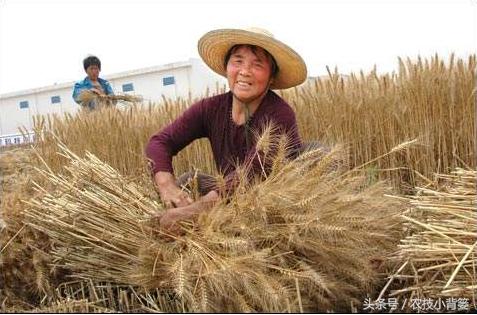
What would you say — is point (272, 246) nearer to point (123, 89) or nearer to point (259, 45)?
point (259, 45)

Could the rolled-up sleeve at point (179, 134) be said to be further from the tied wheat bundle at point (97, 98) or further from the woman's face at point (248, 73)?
the tied wheat bundle at point (97, 98)

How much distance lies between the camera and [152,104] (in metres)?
3.61

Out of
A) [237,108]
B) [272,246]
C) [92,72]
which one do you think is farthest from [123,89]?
[272,246]

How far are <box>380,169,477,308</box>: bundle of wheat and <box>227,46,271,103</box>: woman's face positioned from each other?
0.63 m

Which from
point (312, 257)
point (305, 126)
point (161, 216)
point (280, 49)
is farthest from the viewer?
point (305, 126)

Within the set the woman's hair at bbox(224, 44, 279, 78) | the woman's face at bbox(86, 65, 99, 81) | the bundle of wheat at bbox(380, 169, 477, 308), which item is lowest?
the bundle of wheat at bbox(380, 169, 477, 308)

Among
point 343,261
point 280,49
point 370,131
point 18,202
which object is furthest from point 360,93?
point 18,202

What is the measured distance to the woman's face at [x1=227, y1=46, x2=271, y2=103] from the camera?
175 cm

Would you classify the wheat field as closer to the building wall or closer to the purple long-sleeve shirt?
the purple long-sleeve shirt

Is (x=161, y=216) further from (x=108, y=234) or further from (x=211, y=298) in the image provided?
(x=211, y=298)

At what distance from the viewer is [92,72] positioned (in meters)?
3.88

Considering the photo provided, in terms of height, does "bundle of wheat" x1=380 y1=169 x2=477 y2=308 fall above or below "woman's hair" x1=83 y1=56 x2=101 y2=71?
below

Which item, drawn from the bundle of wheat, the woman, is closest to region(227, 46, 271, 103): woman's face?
the woman

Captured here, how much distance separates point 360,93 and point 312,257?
1.52m
